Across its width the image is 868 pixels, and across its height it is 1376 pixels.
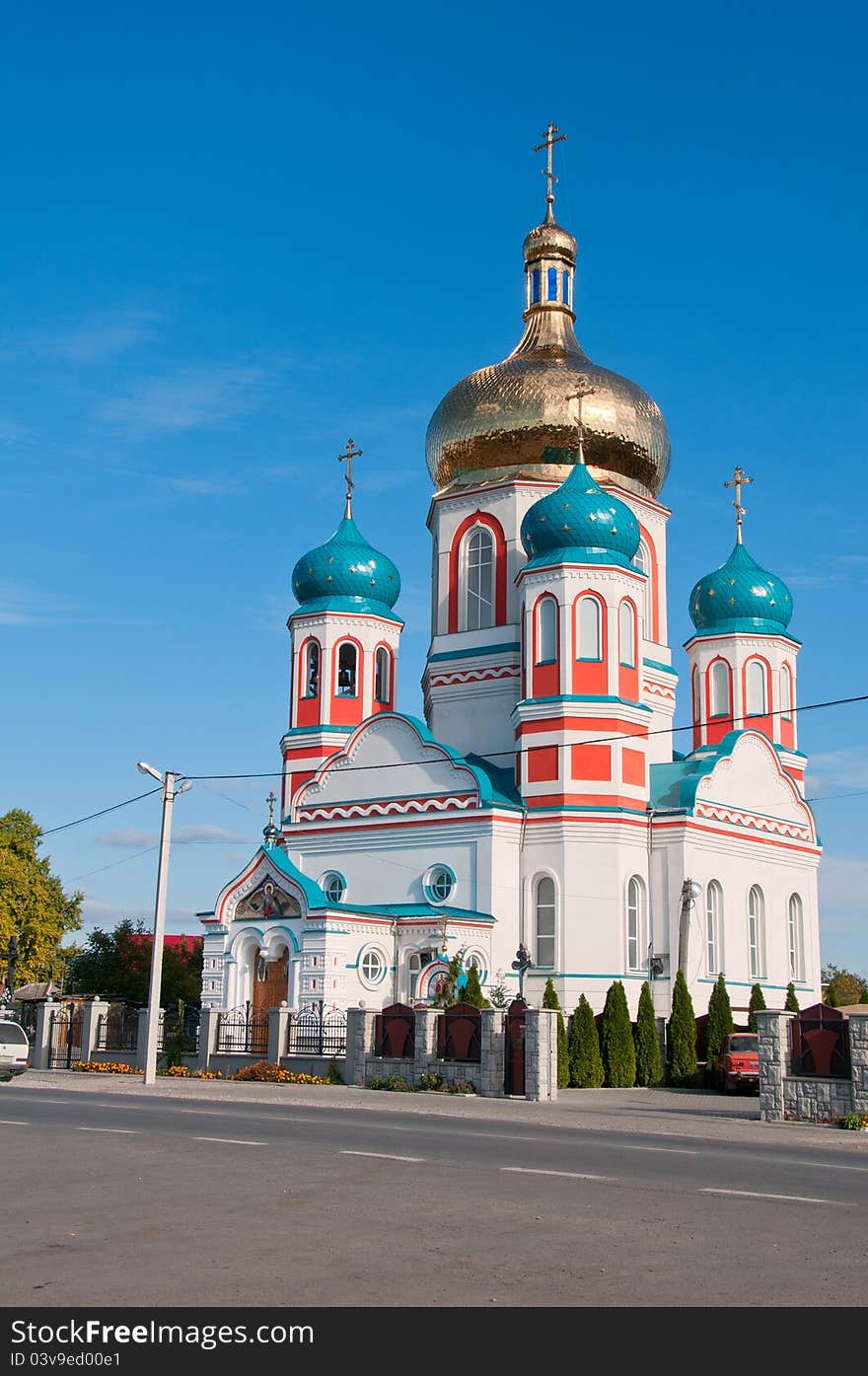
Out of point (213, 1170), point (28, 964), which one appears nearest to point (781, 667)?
point (28, 964)

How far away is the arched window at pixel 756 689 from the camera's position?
37.2 m

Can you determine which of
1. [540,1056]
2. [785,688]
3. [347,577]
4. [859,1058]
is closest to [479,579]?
[347,577]

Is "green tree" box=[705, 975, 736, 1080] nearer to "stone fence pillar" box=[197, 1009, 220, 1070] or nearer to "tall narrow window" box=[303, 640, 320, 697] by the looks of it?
"stone fence pillar" box=[197, 1009, 220, 1070]

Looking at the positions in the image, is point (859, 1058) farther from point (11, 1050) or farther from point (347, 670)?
point (347, 670)

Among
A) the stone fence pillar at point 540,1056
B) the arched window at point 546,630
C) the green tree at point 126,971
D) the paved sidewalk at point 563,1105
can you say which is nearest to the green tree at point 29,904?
the green tree at point 126,971

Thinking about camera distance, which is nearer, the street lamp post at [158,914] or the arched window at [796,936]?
the street lamp post at [158,914]

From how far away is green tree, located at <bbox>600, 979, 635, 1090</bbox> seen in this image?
26562mm

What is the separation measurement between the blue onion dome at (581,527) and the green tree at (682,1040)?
9.03 metres

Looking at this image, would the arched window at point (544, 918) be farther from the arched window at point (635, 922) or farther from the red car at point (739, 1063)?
the red car at point (739, 1063)

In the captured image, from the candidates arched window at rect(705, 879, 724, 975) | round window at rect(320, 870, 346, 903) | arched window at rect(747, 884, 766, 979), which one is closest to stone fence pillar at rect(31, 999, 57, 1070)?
round window at rect(320, 870, 346, 903)

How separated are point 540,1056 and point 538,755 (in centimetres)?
937

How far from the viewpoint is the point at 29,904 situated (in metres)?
40.8

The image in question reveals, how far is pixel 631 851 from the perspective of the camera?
30.1m
